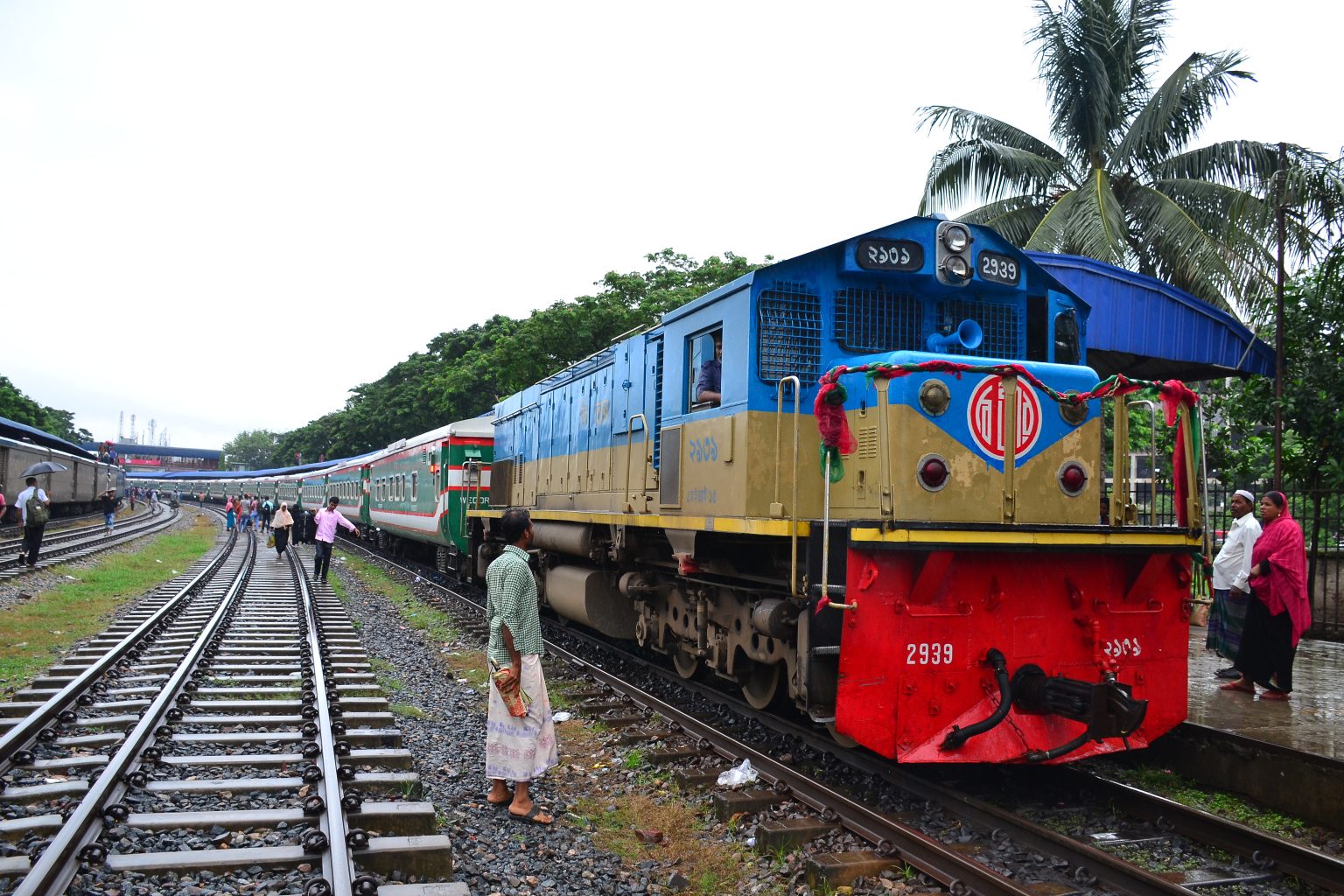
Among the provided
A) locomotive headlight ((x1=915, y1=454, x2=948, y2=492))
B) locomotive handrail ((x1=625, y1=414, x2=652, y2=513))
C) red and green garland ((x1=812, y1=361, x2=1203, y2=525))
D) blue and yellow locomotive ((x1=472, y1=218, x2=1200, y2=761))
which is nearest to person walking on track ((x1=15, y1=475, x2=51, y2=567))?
locomotive handrail ((x1=625, y1=414, x2=652, y2=513))

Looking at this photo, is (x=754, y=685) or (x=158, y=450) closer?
(x=754, y=685)

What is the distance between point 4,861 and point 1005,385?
5737 mm

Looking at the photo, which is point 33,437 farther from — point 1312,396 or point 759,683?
point 1312,396

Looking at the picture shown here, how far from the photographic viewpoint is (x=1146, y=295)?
38.2 feet

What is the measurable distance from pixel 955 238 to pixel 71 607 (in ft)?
43.0

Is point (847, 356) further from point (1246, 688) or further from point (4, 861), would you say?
point (4, 861)

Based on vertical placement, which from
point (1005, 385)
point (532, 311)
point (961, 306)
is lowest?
point (1005, 385)

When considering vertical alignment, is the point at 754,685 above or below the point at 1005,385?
below

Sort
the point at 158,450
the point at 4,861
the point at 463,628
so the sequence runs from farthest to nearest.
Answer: the point at 158,450
the point at 463,628
the point at 4,861

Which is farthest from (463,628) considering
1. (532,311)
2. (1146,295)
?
(532,311)

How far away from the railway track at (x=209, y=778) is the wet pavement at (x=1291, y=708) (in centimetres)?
533

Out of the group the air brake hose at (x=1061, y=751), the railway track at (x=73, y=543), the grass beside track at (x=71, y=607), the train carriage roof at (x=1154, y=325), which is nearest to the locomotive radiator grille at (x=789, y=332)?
the air brake hose at (x=1061, y=751)

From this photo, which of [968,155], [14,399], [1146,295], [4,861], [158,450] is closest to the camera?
[4,861]

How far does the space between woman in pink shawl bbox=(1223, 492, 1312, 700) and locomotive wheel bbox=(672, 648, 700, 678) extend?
14.9 feet
